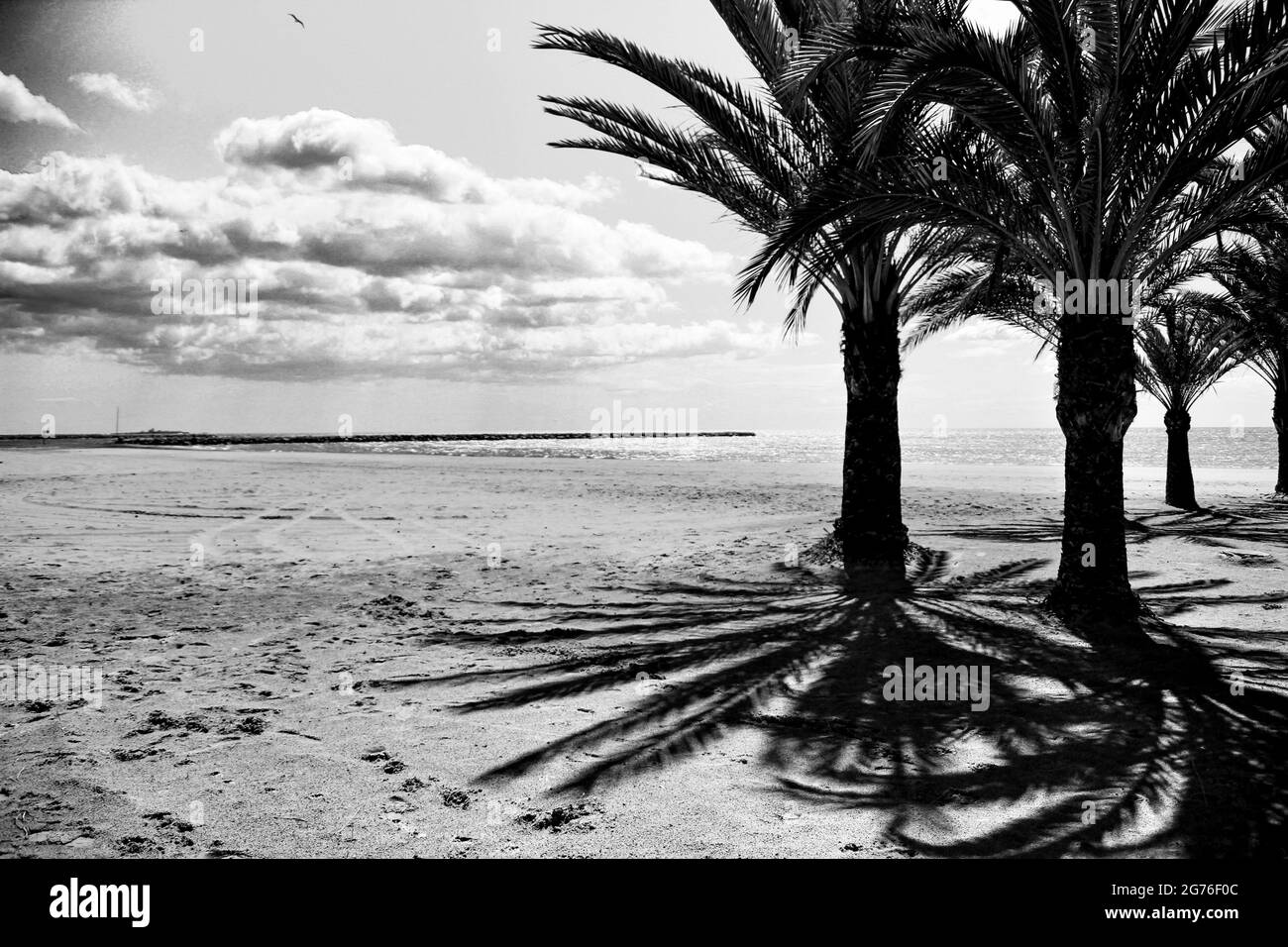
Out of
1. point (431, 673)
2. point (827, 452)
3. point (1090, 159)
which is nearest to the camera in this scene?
point (431, 673)

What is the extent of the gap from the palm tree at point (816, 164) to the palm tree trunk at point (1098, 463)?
6.50ft

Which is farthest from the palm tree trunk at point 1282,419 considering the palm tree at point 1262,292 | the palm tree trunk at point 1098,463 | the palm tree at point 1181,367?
the palm tree trunk at point 1098,463

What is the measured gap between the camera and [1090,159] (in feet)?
21.2

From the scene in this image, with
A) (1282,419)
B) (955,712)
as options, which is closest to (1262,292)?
(1282,419)

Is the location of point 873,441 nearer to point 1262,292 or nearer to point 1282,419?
point 1262,292

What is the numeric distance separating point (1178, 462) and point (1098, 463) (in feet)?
41.6

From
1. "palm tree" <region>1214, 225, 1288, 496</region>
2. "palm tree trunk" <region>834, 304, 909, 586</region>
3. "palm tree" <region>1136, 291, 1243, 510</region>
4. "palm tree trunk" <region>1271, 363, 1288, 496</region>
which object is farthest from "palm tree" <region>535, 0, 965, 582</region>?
"palm tree trunk" <region>1271, 363, 1288, 496</region>

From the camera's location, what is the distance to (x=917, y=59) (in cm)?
596

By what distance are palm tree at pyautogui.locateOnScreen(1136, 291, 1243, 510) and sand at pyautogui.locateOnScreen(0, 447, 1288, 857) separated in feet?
10.9

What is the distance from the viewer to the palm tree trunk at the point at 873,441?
962 centimetres
